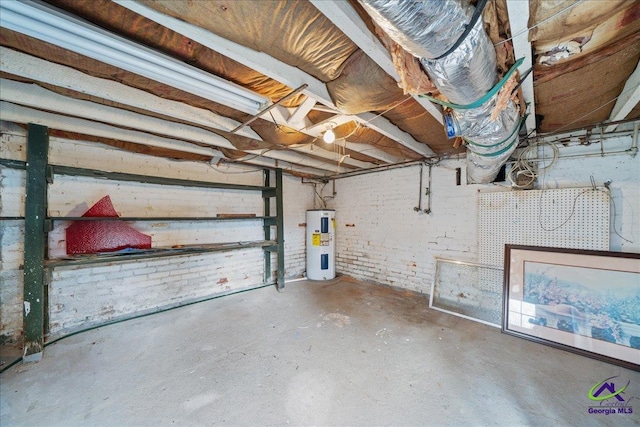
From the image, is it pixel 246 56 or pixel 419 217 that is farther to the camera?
pixel 419 217

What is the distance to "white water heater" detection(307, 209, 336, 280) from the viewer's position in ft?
14.0

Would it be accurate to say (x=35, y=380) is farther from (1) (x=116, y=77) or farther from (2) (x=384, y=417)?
(2) (x=384, y=417)

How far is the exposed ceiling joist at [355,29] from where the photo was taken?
950 millimetres

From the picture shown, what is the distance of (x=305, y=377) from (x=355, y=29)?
2.32 metres

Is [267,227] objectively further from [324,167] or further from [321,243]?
[324,167]

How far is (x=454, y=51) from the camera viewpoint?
3.23 ft

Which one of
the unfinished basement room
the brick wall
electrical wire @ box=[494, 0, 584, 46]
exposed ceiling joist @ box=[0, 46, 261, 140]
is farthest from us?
the brick wall

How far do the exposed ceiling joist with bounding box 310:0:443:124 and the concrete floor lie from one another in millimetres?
2166

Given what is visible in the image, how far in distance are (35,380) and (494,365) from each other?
375 centimetres

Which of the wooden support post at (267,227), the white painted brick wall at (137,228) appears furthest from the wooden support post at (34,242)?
the wooden support post at (267,227)

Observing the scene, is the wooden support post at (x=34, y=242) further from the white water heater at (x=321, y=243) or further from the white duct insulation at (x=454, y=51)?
the white water heater at (x=321, y=243)

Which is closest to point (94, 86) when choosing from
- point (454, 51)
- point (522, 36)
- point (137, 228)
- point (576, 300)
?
point (137, 228)

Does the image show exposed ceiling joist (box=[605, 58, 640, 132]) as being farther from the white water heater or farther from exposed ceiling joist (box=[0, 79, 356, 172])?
the white water heater

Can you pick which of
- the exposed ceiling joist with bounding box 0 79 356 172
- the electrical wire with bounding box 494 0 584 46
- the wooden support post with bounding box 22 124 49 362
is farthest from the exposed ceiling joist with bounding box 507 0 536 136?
the wooden support post with bounding box 22 124 49 362
